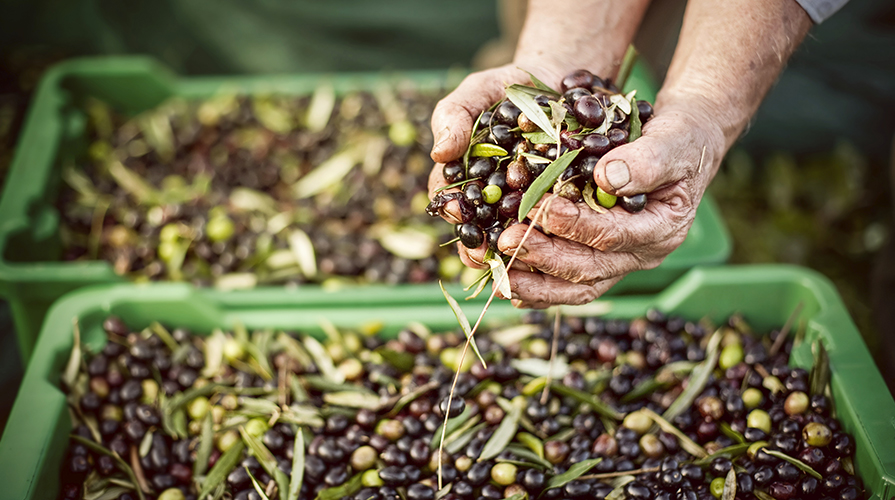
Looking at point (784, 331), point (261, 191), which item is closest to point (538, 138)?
point (784, 331)

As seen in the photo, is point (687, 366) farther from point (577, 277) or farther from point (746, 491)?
point (577, 277)

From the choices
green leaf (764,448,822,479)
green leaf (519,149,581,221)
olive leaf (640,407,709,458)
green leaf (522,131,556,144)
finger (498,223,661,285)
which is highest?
green leaf (522,131,556,144)

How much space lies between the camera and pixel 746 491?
Result: 1607 millimetres

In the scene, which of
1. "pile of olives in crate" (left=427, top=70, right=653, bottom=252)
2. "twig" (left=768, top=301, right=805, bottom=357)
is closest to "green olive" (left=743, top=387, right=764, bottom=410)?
"twig" (left=768, top=301, right=805, bottom=357)

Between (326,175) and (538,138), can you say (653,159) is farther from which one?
(326,175)

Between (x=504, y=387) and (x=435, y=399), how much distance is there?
0.24m

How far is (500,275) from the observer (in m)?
1.31

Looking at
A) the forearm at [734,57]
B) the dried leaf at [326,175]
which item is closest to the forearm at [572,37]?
the forearm at [734,57]

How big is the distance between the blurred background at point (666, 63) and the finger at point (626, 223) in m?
1.66

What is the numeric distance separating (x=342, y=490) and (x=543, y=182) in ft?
3.44

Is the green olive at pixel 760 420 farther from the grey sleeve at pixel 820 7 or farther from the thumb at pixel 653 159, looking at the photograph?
the grey sleeve at pixel 820 7

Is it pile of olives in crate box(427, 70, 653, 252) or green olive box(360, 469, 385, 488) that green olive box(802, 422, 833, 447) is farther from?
green olive box(360, 469, 385, 488)

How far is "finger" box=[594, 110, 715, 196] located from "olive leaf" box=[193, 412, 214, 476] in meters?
1.38

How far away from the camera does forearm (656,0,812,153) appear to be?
152 centimetres
